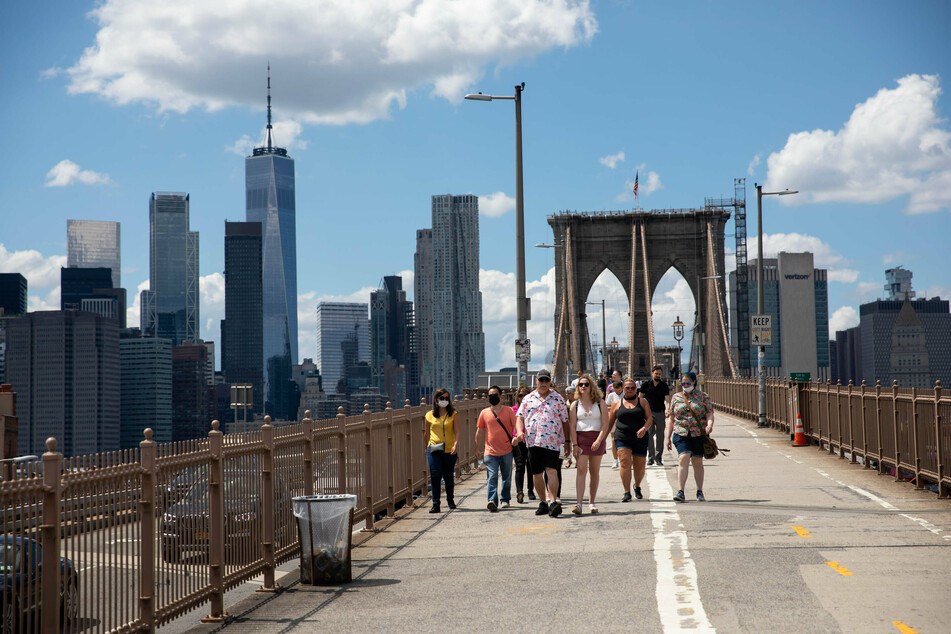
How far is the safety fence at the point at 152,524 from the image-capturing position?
6.09 metres

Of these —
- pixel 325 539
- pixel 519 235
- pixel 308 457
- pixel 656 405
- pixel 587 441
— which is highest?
pixel 519 235

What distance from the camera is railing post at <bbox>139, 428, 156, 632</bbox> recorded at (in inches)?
283

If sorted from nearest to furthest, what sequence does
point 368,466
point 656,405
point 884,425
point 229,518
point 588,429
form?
1. point 229,518
2. point 368,466
3. point 588,429
4. point 884,425
5. point 656,405

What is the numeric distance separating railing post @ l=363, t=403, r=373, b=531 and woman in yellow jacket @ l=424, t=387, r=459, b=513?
1.69 m

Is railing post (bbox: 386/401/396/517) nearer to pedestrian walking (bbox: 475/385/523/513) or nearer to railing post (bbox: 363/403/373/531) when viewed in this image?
railing post (bbox: 363/403/373/531)

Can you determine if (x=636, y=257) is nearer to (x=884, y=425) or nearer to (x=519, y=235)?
(x=519, y=235)

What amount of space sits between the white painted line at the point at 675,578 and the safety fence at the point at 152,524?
3.42 meters

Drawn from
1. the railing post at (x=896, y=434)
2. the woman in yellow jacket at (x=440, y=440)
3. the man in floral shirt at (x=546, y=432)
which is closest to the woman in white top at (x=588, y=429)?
the man in floral shirt at (x=546, y=432)

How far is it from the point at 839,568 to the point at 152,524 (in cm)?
566

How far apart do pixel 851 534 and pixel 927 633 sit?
4414 mm

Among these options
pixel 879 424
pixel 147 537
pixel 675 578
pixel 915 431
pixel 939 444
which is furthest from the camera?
pixel 879 424

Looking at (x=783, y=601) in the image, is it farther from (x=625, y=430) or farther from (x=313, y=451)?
(x=625, y=430)

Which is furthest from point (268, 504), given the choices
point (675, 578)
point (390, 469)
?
point (390, 469)

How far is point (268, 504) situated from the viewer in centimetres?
961
